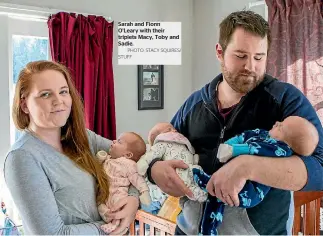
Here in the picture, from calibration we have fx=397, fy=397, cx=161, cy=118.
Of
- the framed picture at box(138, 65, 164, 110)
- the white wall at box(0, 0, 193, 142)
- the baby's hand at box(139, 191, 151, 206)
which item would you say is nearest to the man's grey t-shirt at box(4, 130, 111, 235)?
the baby's hand at box(139, 191, 151, 206)

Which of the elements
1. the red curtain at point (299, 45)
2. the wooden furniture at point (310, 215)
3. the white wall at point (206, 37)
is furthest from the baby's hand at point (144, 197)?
the white wall at point (206, 37)

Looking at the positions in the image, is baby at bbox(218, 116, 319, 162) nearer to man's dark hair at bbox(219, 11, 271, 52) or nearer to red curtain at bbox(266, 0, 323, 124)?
man's dark hair at bbox(219, 11, 271, 52)

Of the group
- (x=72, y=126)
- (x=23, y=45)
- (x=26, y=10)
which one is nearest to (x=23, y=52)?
(x=23, y=45)

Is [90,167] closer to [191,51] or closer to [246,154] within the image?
[246,154]

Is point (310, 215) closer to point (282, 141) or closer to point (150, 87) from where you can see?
point (282, 141)

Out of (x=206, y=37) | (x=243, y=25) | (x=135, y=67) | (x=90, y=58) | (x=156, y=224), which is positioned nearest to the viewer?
(x=243, y=25)

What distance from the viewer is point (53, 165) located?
3.95ft

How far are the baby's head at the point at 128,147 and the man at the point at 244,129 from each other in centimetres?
18

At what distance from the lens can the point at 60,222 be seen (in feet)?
3.84

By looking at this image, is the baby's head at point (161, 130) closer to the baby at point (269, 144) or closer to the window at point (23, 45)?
the baby at point (269, 144)

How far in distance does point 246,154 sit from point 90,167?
51 centimetres

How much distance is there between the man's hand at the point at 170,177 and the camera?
1.18 m

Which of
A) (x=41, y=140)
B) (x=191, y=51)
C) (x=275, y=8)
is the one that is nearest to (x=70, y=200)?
(x=41, y=140)

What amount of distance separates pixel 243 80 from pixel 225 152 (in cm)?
23
